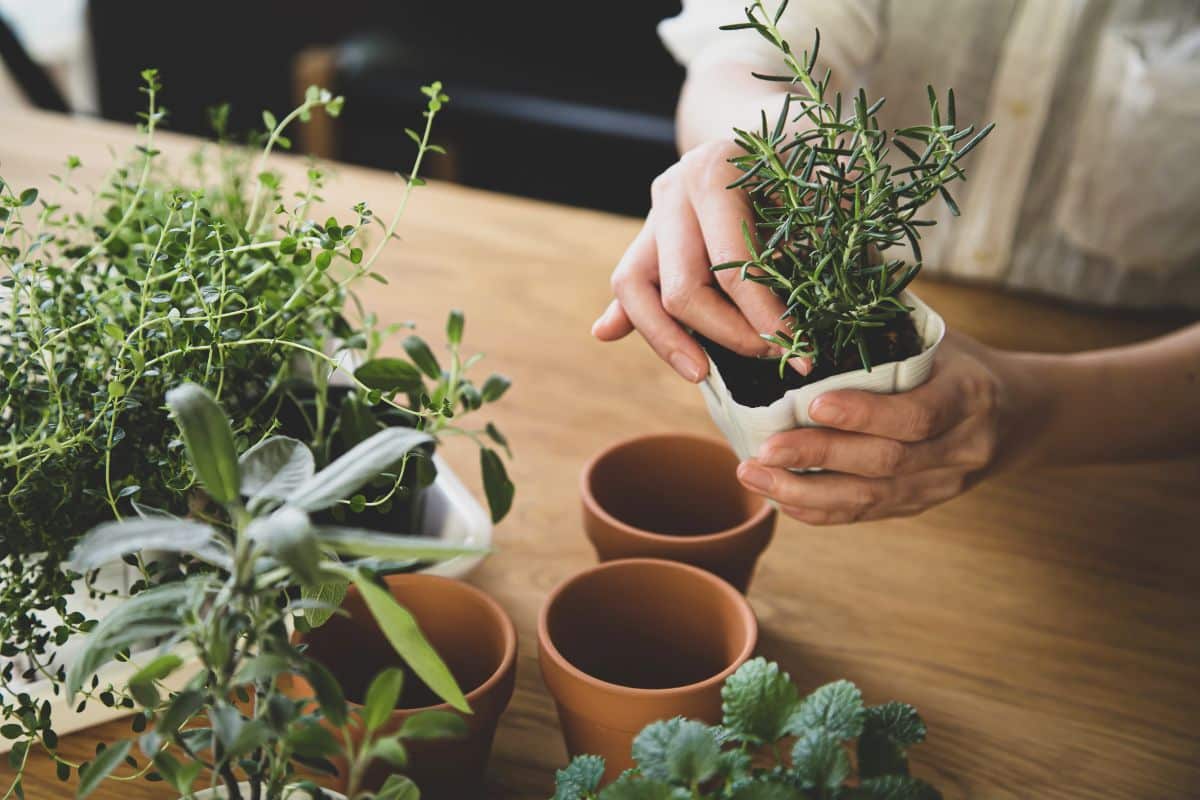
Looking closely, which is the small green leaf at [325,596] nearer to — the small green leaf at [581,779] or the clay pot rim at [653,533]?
the small green leaf at [581,779]

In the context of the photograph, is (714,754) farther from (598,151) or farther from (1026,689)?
(598,151)

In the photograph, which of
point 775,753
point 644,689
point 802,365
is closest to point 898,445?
point 802,365

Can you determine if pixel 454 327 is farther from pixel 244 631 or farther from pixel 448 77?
pixel 448 77

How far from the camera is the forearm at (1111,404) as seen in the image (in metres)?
0.91

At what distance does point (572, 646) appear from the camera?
0.68m

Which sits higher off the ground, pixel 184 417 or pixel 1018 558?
pixel 184 417

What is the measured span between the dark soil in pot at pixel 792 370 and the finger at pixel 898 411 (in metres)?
0.02

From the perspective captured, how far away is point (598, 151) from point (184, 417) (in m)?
2.17

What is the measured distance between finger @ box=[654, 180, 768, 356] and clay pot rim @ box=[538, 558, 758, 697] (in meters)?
0.15

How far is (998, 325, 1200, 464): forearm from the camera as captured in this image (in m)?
0.91

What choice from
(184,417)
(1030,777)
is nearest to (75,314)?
(184,417)

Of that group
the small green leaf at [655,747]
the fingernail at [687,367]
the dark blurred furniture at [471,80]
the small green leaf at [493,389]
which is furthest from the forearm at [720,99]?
the dark blurred furniture at [471,80]

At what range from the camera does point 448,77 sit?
258 centimetres

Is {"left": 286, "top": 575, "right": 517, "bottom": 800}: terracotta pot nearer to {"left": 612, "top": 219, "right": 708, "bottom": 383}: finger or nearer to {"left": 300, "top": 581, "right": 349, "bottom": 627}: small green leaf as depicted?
{"left": 300, "top": 581, "right": 349, "bottom": 627}: small green leaf
